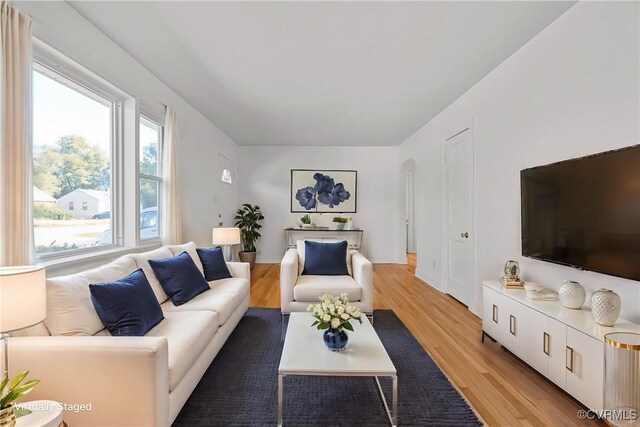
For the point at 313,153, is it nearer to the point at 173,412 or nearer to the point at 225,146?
the point at 225,146

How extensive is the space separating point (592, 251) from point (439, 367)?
4.29 feet

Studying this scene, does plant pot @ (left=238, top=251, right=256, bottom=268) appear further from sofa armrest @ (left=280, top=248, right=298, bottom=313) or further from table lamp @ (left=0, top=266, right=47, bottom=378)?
table lamp @ (left=0, top=266, right=47, bottom=378)

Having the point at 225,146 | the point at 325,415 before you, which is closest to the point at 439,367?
the point at 325,415

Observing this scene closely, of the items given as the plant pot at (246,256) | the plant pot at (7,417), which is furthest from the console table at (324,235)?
the plant pot at (7,417)

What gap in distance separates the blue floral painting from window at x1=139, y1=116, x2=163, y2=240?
11.2 ft

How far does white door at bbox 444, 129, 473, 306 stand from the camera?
3619mm

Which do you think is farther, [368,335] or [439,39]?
[439,39]

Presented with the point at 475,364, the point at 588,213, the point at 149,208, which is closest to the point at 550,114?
the point at 588,213

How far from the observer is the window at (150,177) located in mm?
3260

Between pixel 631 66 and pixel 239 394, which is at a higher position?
pixel 631 66

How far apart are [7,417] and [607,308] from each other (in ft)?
9.45

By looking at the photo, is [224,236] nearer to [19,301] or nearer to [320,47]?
[320,47]

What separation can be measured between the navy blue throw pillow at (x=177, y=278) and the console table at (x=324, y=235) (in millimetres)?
3715

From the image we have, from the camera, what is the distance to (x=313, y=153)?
6.73m
